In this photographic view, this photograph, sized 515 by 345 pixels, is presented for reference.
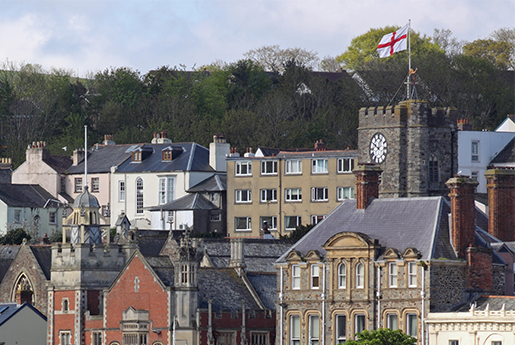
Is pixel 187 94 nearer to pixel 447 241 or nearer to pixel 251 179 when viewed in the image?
pixel 251 179

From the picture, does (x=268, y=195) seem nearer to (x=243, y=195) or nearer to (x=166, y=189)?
(x=243, y=195)

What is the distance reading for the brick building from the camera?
65.2 meters

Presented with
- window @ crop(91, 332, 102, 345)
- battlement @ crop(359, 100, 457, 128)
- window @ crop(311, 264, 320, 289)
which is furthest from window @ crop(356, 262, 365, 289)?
battlement @ crop(359, 100, 457, 128)

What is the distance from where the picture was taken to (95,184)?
396ft

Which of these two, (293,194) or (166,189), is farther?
(166,189)

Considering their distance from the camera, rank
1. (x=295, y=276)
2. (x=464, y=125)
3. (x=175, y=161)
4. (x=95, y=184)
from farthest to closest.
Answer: (x=95, y=184), (x=175, y=161), (x=464, y=125), (x=295, y=276)

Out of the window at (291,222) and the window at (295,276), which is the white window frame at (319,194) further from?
the window at (295,276)

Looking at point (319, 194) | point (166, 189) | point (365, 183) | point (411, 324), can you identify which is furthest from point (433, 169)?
point (411, 324)

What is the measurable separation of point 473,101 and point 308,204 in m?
27.6

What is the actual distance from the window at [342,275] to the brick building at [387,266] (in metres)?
0.05

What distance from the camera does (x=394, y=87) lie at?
129000 millimetres

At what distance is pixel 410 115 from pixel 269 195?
17.7 m

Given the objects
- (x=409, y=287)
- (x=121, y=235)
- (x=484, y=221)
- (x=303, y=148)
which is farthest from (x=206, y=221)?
(x=409, y=287)

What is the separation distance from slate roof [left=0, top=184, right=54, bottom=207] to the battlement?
1360 inches
